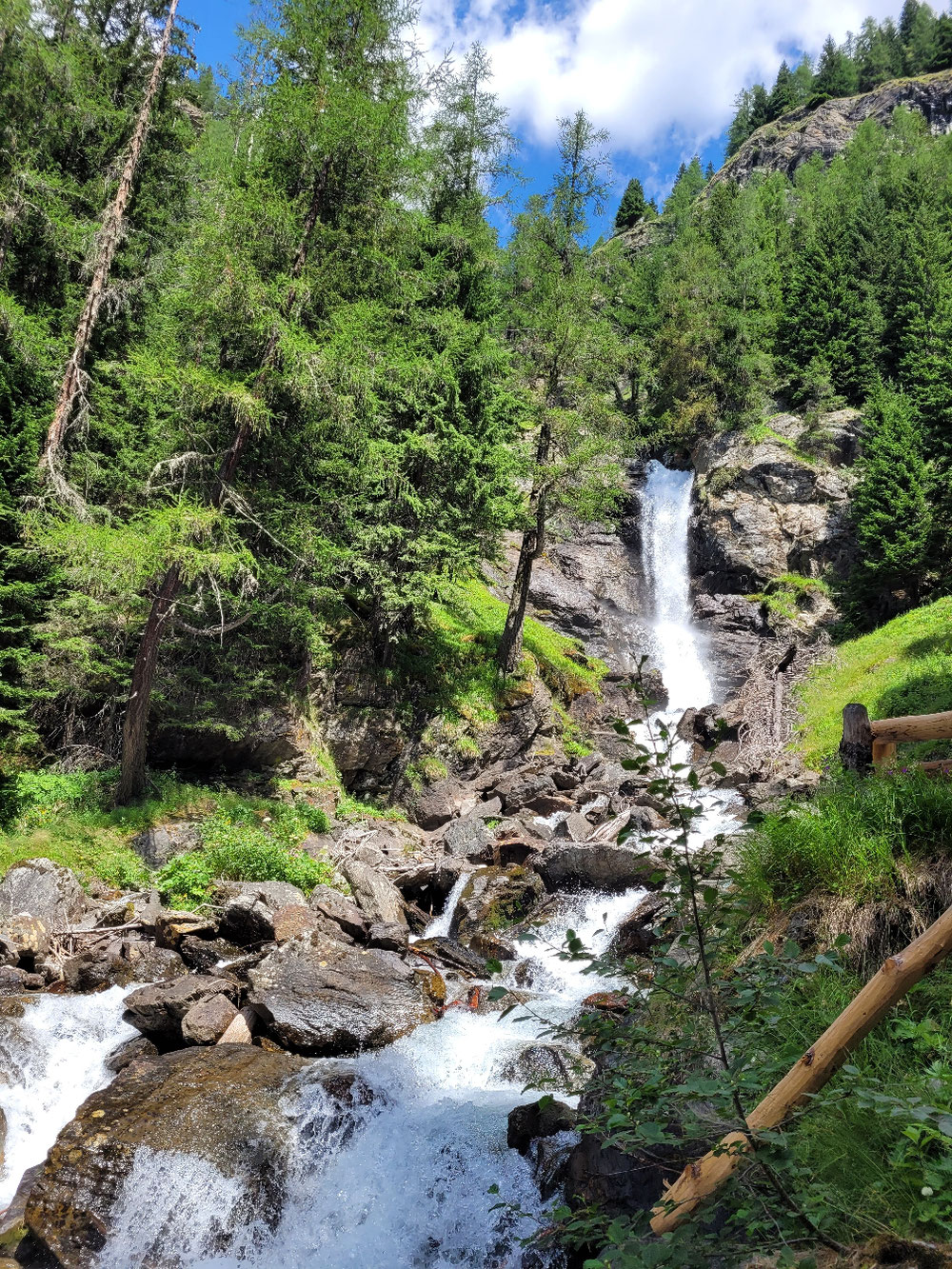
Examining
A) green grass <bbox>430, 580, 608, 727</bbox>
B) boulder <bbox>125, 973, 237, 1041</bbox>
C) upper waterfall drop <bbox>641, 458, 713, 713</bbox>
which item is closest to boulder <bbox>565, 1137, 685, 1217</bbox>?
boulder <bbox>125, 973, 237, 1041</bbox>

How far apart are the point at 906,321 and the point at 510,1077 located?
3962cm

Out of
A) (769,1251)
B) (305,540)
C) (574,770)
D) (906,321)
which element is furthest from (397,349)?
(906,321)

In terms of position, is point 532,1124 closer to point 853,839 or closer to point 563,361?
point 853,839

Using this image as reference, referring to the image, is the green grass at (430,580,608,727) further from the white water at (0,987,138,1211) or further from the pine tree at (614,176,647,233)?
the pine tree at (614,176,647,233)

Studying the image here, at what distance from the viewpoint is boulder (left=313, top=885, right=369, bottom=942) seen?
9.95 meters

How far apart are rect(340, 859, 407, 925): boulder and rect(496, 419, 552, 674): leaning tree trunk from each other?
8.80 metres

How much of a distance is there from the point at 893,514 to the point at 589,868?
732 inches

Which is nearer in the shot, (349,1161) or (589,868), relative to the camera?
(349,1161)

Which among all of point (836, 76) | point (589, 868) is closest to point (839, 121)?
point (836, 76)

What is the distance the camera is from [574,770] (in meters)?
17.5

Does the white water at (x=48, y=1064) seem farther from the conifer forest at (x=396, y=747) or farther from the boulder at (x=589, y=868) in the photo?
the boulder at (x=589, y=868)

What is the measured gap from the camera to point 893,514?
23.8m

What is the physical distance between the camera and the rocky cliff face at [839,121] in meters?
76.1

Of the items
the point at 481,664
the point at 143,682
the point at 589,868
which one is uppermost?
the point at 481,664
